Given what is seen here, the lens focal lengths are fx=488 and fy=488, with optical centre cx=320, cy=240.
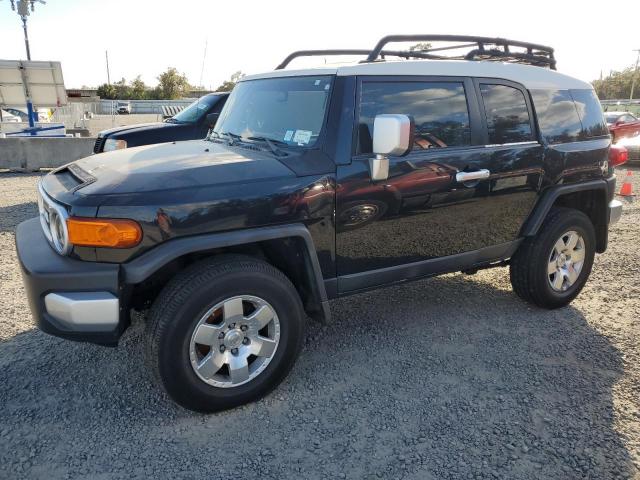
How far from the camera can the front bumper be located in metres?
2.48

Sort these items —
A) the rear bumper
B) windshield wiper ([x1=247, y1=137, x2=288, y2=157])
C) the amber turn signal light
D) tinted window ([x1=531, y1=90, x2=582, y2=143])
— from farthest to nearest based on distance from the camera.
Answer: the rear bumper, tinted window ([x1=531, y1=90, x2=582, y2=143]), windshield wiper ([x1=247, y1=137, x2=288, y2=157]), the amber turn signal light

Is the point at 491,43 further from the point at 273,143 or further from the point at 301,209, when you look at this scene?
the point at 301,209

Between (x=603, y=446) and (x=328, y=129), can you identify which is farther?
(x=328, y=129)

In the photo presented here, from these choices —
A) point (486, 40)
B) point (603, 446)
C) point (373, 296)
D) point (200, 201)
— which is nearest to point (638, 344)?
point (603, 446)

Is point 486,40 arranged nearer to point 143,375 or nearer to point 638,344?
point 638,344

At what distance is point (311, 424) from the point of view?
2.82m

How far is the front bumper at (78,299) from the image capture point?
248 cm

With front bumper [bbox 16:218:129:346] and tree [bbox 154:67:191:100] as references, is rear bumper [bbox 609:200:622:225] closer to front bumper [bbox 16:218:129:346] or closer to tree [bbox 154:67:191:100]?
front bumper [bbox 16:218:129:346]

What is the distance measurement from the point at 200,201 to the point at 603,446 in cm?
255

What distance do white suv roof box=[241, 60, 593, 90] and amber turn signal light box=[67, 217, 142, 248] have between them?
1.62 metres

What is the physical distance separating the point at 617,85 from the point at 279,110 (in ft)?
222

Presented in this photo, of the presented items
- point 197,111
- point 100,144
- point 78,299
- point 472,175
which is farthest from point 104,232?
point 197,111

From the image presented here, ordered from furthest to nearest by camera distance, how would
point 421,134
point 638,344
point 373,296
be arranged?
1. point 373,296
2. point 638,344
3. point 421,134

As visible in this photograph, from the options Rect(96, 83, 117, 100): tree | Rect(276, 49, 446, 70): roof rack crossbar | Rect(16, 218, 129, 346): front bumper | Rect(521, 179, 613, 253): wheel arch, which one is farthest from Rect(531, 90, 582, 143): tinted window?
Rect(96, 83, 117, 100): tree
